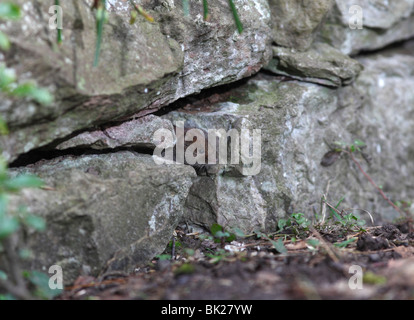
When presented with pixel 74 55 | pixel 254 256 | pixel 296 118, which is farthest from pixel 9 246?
pixel 296 118

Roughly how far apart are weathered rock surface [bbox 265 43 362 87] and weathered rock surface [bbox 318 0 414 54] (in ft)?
1.01

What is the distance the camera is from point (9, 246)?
1.39 m

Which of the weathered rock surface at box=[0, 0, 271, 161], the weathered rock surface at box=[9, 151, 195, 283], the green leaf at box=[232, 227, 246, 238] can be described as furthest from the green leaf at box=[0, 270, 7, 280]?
the green leaf at box=[232, 227, 246, 238]

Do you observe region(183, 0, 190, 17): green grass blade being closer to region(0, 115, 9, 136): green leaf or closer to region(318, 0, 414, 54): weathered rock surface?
region(0, 115, 9, 136): green leaf

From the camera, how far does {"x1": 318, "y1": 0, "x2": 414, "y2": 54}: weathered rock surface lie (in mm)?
2920

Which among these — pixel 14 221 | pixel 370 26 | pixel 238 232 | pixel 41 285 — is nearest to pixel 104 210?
pixel 41 285

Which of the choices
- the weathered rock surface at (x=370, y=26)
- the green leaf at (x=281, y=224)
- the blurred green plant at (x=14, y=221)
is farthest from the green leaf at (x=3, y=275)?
the weathered rock surface at (x=370, y=26)

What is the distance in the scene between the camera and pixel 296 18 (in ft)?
8.60

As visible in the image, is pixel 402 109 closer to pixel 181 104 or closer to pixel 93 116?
pixel 181 104

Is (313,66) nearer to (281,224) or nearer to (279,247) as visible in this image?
(281,224)

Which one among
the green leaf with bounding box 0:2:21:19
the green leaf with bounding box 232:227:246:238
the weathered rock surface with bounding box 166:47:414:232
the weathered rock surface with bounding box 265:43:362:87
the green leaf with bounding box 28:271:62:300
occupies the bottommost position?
the green leaf with bounding box 28:271:62:300

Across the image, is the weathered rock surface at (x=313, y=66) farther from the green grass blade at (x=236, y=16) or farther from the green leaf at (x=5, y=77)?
the green leaf at (x=5, y=77)

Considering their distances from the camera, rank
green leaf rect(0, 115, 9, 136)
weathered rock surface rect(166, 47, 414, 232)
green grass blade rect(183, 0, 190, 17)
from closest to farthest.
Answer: green leaf rect(0, 115, 9, 136), green grass blade rect(183, 0, 190, 17), weathered rock surface rect(166, 47, 414, 232)

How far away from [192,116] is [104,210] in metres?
0.81
